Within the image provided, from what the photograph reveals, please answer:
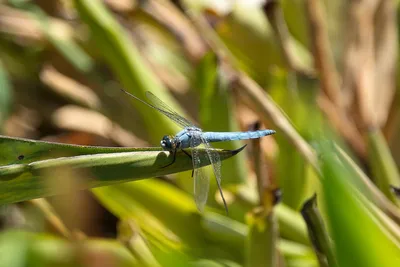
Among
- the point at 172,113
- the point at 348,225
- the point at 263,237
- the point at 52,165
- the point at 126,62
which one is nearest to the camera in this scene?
the point at 348,225

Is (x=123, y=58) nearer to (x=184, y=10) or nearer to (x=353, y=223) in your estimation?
(x=184, y=10)

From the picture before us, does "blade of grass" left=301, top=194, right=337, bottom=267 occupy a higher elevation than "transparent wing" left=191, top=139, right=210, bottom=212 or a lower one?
lower

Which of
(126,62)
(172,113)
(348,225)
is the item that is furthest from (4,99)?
(348,225)

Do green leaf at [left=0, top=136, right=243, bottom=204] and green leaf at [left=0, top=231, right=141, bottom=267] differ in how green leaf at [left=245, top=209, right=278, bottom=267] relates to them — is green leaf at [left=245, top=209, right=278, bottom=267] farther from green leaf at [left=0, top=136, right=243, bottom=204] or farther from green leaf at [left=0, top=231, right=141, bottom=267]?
green leaf at [left=0, top=231, right=141, bottom=267]

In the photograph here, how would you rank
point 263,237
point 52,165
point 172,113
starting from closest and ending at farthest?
point 52,165, point 263,237, point 172,113

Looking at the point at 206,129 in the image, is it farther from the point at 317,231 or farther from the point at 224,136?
the point at 317,231

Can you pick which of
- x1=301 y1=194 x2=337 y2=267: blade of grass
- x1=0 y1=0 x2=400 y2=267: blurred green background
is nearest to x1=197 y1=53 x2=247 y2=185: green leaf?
x1=0 y1=0 x2=400 y2=267: blurred green background

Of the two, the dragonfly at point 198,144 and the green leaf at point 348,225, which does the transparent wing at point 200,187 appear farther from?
the green leaf at point 348,225

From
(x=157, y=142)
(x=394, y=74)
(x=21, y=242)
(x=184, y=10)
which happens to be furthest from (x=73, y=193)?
(x=394, y=74)
